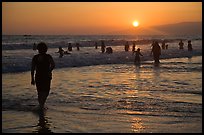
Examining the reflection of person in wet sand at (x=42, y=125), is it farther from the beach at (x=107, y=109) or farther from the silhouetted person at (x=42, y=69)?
the silhouetted person at (x=42, y=69)

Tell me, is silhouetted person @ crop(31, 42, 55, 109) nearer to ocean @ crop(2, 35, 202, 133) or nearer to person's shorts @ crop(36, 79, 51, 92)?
person's shorts @ crop(36, 79, 51, 92)

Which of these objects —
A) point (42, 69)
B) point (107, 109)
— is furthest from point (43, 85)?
point (107, 109)

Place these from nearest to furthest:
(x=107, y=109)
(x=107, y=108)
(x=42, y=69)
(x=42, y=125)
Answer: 1. (x=42, y=125)
2. (x=42, y=69)
3. (x=107, y=109)
4. (x=107, y=108)

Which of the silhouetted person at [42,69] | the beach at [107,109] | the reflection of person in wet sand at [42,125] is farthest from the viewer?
the silhouetted person at [42,69]

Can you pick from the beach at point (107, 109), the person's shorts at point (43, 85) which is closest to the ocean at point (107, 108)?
the beach at point (107, 109)

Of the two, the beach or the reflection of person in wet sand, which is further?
the beach

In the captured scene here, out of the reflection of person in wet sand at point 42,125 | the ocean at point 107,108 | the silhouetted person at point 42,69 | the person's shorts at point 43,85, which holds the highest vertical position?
the silhouetted person at point 42,69

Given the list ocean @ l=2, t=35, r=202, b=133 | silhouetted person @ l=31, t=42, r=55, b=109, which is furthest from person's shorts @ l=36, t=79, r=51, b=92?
ocean @ l=2, t=35, r=202, b=133

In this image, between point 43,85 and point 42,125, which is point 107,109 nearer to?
point 43,85

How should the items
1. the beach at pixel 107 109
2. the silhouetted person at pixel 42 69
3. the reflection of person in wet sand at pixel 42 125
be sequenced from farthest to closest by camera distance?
1. the silhouetted person at pixel 42 69
2. the beach at pixel 107 109
3. the reflection of person in wet sand at pixel 42 125

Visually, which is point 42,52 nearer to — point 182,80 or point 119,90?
point 119,90

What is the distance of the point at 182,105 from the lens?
9297 mm

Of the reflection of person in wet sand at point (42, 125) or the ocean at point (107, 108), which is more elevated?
the ocean at point (107, 108)

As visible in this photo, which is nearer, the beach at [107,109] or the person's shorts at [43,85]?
the beach at [107,109]
